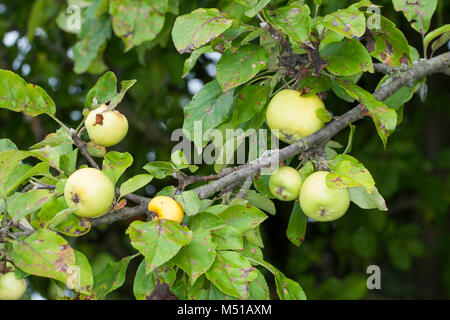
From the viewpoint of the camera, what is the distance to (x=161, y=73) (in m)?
2.60

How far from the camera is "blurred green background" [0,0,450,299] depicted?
8.48ft

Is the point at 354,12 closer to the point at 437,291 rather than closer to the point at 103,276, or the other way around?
the point at 103,276

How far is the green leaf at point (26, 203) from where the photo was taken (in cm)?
93

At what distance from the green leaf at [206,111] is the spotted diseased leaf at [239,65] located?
0.12 metres

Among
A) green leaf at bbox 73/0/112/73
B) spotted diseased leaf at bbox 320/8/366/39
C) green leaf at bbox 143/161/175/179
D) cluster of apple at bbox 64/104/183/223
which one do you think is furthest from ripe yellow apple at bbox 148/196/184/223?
green leaf at bbox 73/0/112/73

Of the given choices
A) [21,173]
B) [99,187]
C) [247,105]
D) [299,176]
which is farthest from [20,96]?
[299,176]

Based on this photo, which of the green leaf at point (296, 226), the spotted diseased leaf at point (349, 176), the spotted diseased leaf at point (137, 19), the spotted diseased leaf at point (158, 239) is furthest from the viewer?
the spotted diseased leaf at point (137, 19)

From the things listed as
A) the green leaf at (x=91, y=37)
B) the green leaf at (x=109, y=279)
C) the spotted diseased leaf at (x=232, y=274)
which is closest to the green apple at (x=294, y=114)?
the spotted diseased leaf at (x=232, y=274)

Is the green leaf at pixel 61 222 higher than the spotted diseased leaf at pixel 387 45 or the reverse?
the reverse

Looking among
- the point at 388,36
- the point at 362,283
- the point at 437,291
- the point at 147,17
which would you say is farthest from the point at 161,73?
the point at 437,291

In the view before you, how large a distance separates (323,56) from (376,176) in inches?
65.0

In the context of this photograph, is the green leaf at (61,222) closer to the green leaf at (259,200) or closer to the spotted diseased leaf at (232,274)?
the spotted diseased leaf at (232,274)

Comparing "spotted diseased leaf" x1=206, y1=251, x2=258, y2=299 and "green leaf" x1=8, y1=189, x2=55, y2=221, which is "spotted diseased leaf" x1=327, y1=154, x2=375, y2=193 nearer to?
"spotted diseased leaf" x1=206, y1=251, x2=258, y2=299

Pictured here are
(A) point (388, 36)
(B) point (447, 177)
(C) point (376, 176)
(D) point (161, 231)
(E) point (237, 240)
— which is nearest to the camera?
(D) point (161, 231)
